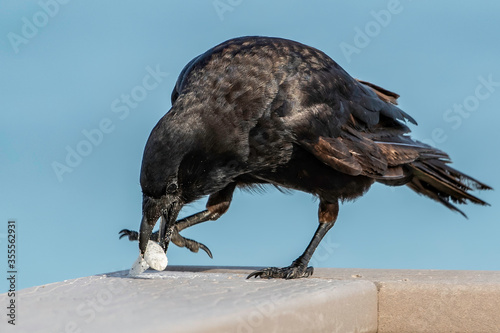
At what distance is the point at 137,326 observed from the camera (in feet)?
8.58

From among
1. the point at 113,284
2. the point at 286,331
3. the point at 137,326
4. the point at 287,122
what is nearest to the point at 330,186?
the point at 287,122

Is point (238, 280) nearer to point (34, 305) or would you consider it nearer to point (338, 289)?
point (338, 289)

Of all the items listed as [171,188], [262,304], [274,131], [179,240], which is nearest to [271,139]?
[274,131]

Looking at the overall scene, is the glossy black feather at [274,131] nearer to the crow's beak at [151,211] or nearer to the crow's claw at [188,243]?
the crow's beak at [151,211]

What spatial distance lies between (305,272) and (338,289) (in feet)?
3.60

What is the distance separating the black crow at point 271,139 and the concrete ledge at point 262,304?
21.9 inches

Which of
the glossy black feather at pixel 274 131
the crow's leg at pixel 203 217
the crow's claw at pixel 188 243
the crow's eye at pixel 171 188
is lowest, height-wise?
the crow's claw at pixel 188 243

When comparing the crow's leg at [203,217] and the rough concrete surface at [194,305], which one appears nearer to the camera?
the rough concrete surface at [194,305]

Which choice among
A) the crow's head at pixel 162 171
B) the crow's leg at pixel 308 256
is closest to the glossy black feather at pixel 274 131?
the crow's head at pixel 162 171

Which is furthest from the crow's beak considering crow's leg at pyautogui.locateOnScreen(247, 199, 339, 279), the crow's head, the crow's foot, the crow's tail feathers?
the crow's tail feathers

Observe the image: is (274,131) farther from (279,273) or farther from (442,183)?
(442,183)

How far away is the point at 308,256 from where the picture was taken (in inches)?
195

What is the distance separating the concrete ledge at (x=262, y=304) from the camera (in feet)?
9.18

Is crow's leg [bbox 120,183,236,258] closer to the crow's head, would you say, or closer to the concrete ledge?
the concrete ledge
